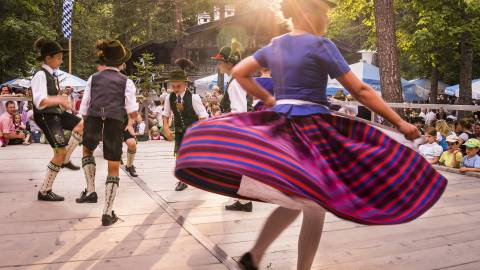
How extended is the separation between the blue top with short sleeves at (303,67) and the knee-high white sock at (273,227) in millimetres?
573

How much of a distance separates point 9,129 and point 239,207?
8.17 metres

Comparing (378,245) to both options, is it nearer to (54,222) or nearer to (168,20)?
(54,222)

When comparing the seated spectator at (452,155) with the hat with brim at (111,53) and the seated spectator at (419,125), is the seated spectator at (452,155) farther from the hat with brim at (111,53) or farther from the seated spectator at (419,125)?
the hat with brim at (111,53)

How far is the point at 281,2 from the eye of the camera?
294 cm

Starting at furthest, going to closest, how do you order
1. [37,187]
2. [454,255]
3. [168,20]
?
[168,20], [37,187], [454,255]

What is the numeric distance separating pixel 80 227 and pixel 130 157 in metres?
3.11

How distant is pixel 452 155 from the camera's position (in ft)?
27.5

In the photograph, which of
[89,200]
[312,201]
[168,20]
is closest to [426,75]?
[168,20]

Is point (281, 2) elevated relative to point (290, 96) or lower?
elevated

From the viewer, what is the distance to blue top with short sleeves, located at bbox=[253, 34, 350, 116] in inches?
107

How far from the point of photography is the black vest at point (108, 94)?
16.3ft

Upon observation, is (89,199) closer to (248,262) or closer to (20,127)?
(248,262)

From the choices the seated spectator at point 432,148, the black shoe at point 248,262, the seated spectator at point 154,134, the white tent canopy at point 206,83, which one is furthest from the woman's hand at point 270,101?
the white tent canopy at point 206,83

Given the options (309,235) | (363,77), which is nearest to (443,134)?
(309,235)
